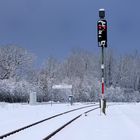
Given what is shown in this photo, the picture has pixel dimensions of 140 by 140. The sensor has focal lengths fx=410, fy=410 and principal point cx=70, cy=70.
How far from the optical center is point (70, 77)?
114750mm

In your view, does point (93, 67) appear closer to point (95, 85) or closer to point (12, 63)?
point (95, 85)

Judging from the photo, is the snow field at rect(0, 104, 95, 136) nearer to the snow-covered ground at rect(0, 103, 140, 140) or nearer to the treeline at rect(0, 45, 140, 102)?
the snow-covered ground at rect(0, 103, 140, 140)

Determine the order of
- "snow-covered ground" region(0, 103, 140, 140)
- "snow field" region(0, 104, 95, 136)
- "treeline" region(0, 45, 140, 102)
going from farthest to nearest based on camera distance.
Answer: "treeline" region(0, 45, 140, 102)
"snow field" region(0, 104, 95, 136)
"snow-covered ground" region(0, 103, 140, 140)

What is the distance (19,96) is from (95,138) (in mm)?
59758

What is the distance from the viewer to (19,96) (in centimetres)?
7269

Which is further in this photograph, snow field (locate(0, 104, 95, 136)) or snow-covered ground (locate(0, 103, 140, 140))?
snow field (locate(0, 104, 95, 136))

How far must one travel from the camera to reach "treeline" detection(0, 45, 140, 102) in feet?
259

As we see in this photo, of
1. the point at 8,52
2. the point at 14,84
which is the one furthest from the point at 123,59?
the point at 14,84

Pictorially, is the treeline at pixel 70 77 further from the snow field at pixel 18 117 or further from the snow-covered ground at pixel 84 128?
the snow-covered ground at pixel 84 128

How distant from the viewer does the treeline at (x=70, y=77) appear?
259 feet

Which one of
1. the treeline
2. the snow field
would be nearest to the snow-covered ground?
the snow field

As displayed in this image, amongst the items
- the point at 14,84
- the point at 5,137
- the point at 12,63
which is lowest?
the point at 5,137

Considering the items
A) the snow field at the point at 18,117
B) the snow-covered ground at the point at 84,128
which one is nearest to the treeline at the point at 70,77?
the snow field at the point at 18,117

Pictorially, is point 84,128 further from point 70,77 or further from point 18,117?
point 70,77
